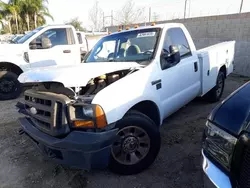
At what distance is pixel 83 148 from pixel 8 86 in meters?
5.09

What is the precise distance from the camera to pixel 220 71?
17.4 feet

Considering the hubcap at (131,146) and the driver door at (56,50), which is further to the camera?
the driver door at (56,50)

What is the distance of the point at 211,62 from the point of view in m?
4.53

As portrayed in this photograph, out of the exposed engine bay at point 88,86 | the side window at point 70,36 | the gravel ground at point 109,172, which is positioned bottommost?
the gravel ground at point 109,172

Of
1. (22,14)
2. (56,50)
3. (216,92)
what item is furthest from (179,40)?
(22,14)

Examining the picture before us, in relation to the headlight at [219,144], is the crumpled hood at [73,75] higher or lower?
→ higher

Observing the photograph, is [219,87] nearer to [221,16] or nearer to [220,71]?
[220,71]

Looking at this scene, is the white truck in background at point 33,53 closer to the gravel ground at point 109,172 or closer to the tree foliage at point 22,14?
the gravel ground at point 109,172

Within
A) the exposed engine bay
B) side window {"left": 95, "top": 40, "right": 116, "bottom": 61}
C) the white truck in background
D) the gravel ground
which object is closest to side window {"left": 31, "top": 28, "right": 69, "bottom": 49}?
the white truck in background

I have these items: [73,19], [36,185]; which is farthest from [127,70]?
[73,19]

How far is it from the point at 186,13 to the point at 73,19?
24457 mm

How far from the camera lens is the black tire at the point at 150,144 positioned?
251 centimetres

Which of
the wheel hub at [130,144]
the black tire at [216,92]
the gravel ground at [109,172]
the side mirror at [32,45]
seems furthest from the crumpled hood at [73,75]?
the side mirror at [32,45]

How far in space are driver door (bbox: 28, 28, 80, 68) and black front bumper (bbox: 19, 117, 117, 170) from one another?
457cm
